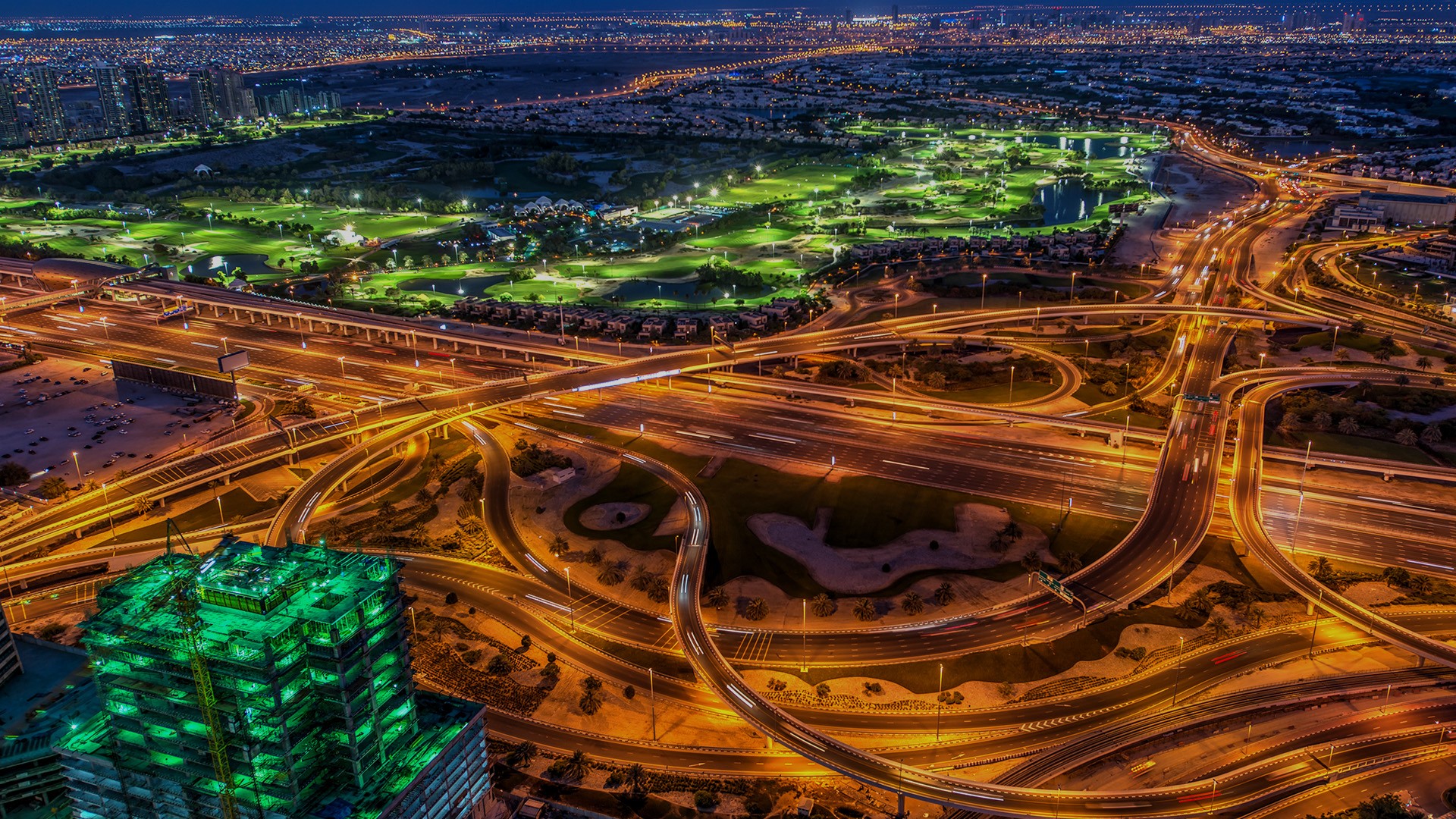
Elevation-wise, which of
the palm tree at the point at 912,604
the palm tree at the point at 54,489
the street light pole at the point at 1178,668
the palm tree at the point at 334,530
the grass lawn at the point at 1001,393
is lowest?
the street light pole at the point at 1178,668

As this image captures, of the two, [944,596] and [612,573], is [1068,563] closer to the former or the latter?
[944,596]

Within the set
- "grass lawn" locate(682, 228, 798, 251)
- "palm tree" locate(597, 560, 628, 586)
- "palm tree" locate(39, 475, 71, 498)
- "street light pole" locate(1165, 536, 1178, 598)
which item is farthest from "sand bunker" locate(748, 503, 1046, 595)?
"grass lawn" locate(682, 228, 798, 251)

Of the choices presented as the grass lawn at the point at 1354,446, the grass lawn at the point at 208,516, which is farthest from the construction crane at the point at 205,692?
the grass lawn at the point at 1354,446

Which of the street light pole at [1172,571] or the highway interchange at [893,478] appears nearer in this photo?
the highway interchange at [893,478]

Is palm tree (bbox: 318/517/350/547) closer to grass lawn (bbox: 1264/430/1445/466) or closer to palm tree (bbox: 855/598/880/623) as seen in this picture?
palm tree (bbox: 855/598/880/623)

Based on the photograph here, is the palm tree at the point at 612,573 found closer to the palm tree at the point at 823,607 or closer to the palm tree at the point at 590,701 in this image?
the palm tree at the point at 590,701

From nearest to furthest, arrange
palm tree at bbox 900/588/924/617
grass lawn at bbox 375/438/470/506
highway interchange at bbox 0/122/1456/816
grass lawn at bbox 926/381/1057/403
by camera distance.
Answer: highway interchange at bbox 0/122/1456/816, palm tree at bbox 900/588/924/617, grass lawn at bbox 375/438/470/506, grass lawn at bbox 926/381/1057/403

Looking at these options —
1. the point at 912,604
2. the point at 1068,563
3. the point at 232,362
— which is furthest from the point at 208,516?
the point at 1068,563
